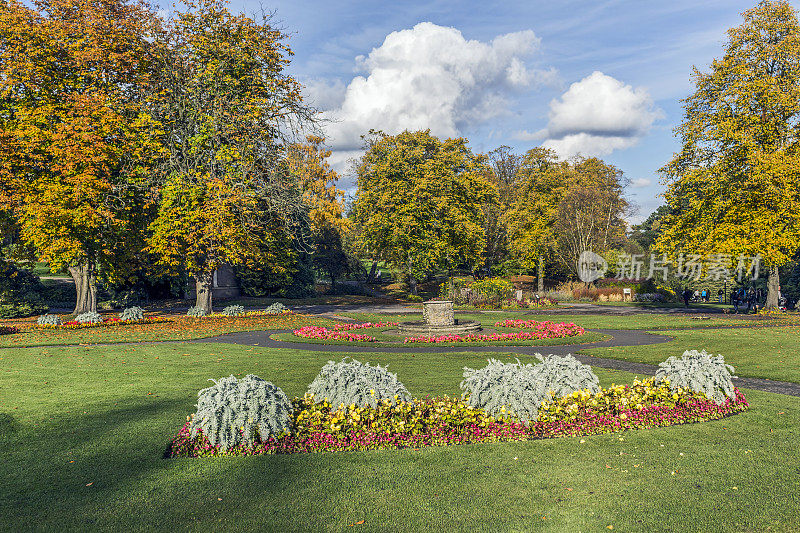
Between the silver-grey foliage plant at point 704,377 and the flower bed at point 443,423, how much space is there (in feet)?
0.61

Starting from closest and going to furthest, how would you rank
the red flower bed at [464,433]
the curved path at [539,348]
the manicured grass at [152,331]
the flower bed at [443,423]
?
1. the red flower bed at [464,433]
2. the flower bed at [443,423]
3. the curved path at [539,348]
4. the manicured grass at [152,331]

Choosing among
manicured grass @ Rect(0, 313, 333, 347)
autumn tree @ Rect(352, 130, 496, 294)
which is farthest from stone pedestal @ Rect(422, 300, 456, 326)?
autumn tree @ Rect(352, 130, 496, 294)

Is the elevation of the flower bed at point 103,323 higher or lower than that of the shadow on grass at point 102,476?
lower

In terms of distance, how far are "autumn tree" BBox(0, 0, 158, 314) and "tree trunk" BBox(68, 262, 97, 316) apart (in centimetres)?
5

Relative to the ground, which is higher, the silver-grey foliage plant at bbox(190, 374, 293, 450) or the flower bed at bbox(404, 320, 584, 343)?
the silver-grey foliage plant at bbox(190, 374, 293, 450)

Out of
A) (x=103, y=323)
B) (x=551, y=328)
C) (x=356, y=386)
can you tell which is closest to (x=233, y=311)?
(x=103, y=323)

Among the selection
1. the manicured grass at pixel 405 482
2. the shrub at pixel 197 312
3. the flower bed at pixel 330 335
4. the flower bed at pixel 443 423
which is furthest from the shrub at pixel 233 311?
the flower bed at pixel 443 423

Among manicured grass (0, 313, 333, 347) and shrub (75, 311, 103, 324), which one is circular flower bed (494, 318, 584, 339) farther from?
shrub (75, 311, 103, 324)

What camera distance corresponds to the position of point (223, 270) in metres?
43.8

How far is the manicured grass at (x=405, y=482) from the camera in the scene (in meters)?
4.71

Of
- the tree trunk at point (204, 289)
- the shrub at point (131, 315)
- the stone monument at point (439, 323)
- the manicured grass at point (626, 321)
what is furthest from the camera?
the tree trunk at point (204, 289)

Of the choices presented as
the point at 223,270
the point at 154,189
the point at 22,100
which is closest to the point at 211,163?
the point at 154,189

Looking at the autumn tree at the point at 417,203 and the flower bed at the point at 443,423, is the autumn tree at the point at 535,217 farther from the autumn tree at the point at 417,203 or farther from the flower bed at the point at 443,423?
the flower bed at the point at 443,423

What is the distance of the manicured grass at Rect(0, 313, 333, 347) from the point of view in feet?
58.9
